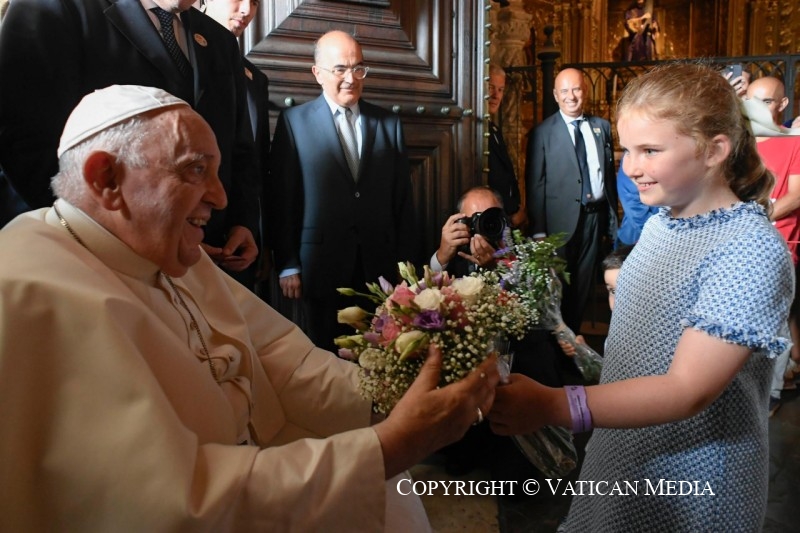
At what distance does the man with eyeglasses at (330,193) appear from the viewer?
3.24 m

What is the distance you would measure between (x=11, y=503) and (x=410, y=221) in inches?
100

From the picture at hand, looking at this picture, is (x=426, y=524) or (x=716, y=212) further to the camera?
(x=426, y=524)

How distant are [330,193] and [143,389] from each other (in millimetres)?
2153

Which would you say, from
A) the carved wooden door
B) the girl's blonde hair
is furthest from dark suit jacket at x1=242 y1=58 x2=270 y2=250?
the girl's blonde hair

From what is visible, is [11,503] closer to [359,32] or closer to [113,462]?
[113,462]

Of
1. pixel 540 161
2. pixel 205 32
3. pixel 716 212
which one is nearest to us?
pixel 716 212

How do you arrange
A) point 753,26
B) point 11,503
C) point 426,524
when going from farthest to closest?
1. point 753,26
2. point 426,524
3. point 11,503

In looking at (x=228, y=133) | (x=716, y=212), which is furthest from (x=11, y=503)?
(x=228, y=133)

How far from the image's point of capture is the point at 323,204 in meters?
3.25

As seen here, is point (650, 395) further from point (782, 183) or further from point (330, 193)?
point (782, 183)

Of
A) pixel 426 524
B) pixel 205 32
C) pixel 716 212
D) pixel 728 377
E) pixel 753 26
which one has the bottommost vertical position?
pixel 426 524

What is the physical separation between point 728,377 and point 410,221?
90.2 inches

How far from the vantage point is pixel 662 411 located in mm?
1332

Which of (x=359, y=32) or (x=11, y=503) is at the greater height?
(x=359, y=32)
